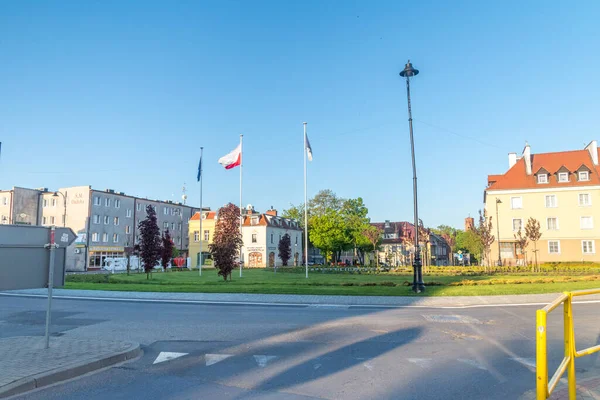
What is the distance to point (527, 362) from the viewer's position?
22.7 ft

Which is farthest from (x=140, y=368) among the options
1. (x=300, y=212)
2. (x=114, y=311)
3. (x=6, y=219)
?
(x=300, y=212)

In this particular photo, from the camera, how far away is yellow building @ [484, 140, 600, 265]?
163 feet

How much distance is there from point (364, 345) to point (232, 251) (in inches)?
859

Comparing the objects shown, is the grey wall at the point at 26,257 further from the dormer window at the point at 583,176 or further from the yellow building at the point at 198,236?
the yellow building at the point at 198,236

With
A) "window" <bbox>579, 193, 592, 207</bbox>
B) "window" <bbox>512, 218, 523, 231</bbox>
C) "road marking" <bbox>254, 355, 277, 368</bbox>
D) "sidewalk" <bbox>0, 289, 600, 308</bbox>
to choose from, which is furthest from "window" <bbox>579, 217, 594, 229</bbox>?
"road marking" <bbox>254, 355, 277, 368</bbox>

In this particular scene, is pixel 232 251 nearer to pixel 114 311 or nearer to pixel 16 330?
pixel 114 311

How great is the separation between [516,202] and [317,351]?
52224 mm

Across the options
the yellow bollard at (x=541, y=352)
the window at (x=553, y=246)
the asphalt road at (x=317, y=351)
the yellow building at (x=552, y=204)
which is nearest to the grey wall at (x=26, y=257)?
the asphalt road at (x=317, y=351)

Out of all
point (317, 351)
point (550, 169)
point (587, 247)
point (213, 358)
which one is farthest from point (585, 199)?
point (213, 358)

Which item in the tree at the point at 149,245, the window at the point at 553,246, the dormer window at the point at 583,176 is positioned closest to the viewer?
the tree at the point at 149,245

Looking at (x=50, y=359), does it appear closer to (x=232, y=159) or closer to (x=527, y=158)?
(x=232, y=159)

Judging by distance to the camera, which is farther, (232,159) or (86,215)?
(86,215)

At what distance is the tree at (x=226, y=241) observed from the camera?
29.1m

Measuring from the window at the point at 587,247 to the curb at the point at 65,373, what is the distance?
179ft
